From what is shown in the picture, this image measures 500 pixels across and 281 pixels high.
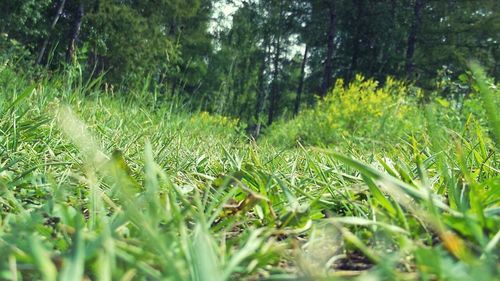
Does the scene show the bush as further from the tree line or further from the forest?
the tree line

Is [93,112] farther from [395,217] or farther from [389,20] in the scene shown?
[389,20]

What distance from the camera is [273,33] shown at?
27.6m

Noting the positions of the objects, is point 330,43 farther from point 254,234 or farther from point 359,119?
point 254,234

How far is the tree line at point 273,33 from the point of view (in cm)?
1481

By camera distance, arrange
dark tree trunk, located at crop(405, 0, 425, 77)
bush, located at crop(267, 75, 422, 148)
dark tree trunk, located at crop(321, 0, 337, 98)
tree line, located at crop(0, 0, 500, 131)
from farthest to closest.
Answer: dark tree trunk, located at crop(321, 0, 337, 98) < dark tree trunk, located at crop(405, 0, 425, 77) < tree line, located at crop(0, 0, 500, 131) < bush, located at crop(267, 75, 422, 148)

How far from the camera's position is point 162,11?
1777 cm

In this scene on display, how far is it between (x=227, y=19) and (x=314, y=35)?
5356 millimetres

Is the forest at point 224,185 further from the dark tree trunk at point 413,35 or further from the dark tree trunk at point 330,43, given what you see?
the dark tree trunk at point 413,35

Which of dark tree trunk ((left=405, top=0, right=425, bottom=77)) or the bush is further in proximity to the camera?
dark tree trunk ((left=405, top=0, right=425, bottom=77))

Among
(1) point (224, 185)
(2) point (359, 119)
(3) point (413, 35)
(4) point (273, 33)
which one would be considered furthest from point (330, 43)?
(1) point (224, 185)

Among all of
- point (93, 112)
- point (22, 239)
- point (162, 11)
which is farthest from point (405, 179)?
point (162, 11)

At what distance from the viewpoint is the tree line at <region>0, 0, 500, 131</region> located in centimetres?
1481

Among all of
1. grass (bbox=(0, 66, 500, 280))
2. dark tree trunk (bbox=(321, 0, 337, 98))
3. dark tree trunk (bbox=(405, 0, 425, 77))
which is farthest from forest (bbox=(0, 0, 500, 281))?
dark tree trunk (bbox=(405, 0, 425, 77))

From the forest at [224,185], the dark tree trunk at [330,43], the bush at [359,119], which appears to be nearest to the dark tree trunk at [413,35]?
the dark tree trunk at [330,43]
